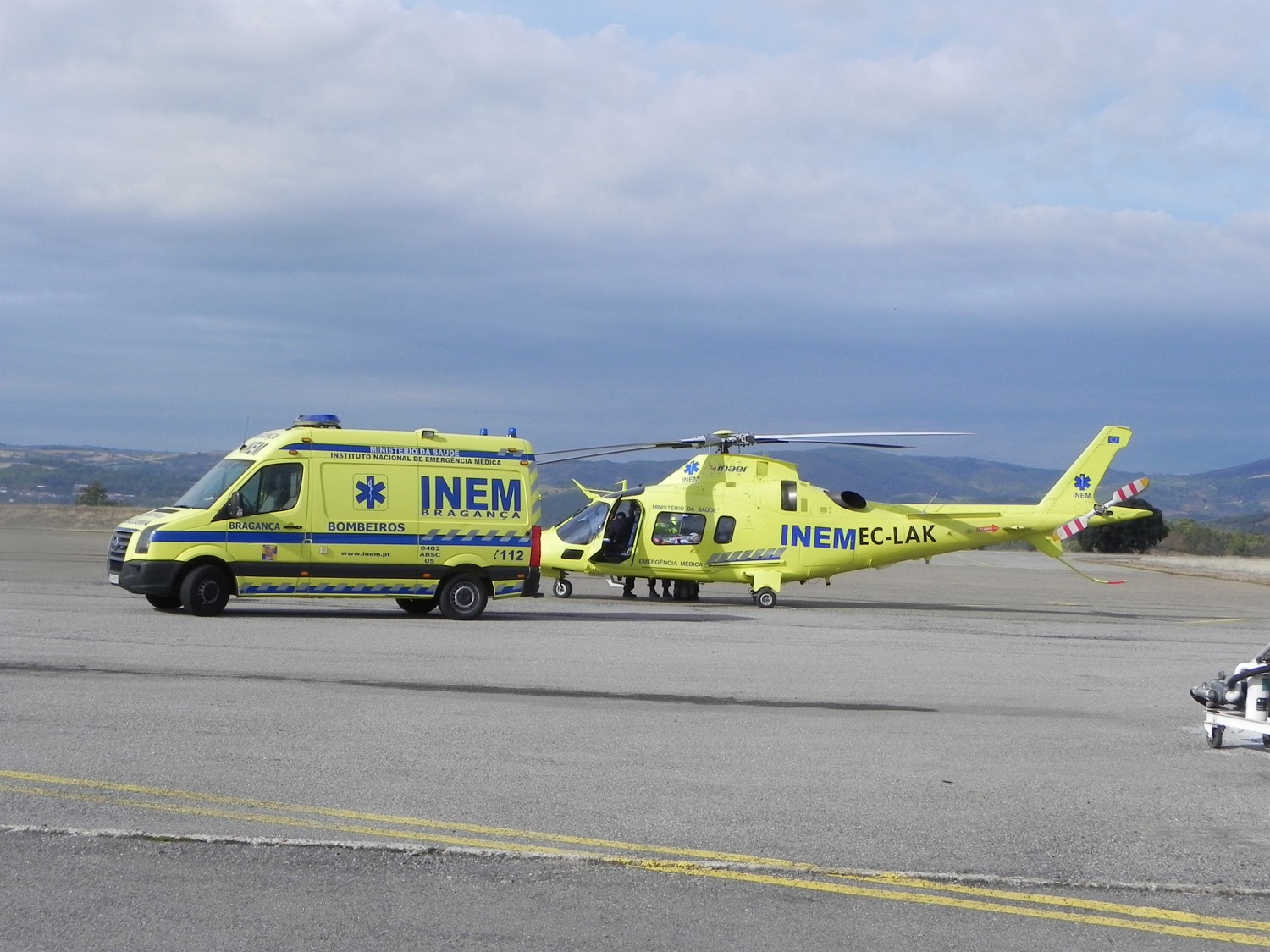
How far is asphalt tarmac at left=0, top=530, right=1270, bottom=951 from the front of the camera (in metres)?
5.30

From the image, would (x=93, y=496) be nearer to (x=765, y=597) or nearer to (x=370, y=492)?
(x=765, y=597)

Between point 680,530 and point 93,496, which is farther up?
point 680,530

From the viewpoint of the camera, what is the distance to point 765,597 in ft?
78.0

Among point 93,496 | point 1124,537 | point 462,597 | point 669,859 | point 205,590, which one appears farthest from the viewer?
point 93,496

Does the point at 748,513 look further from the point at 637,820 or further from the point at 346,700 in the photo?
the point at 637,820

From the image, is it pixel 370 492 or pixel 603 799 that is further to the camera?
pixel 370 492

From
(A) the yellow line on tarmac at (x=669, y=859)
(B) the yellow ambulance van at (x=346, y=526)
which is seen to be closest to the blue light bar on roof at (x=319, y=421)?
(B) the yellow ambulance van at (x=346, y=526)

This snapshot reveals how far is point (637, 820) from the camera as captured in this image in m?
6.79

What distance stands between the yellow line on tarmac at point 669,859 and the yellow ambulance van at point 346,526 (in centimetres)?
1060

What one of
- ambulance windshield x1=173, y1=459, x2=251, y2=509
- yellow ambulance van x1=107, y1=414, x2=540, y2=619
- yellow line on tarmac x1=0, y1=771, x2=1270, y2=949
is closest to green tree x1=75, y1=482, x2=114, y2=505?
ambulance windshield x1=173, y1=459, x2=251, y2=509

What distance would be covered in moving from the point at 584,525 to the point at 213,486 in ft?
25.9

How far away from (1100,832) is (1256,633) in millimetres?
15394

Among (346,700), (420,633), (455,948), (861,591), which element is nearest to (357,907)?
(455,948)

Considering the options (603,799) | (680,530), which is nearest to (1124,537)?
(680,530)
